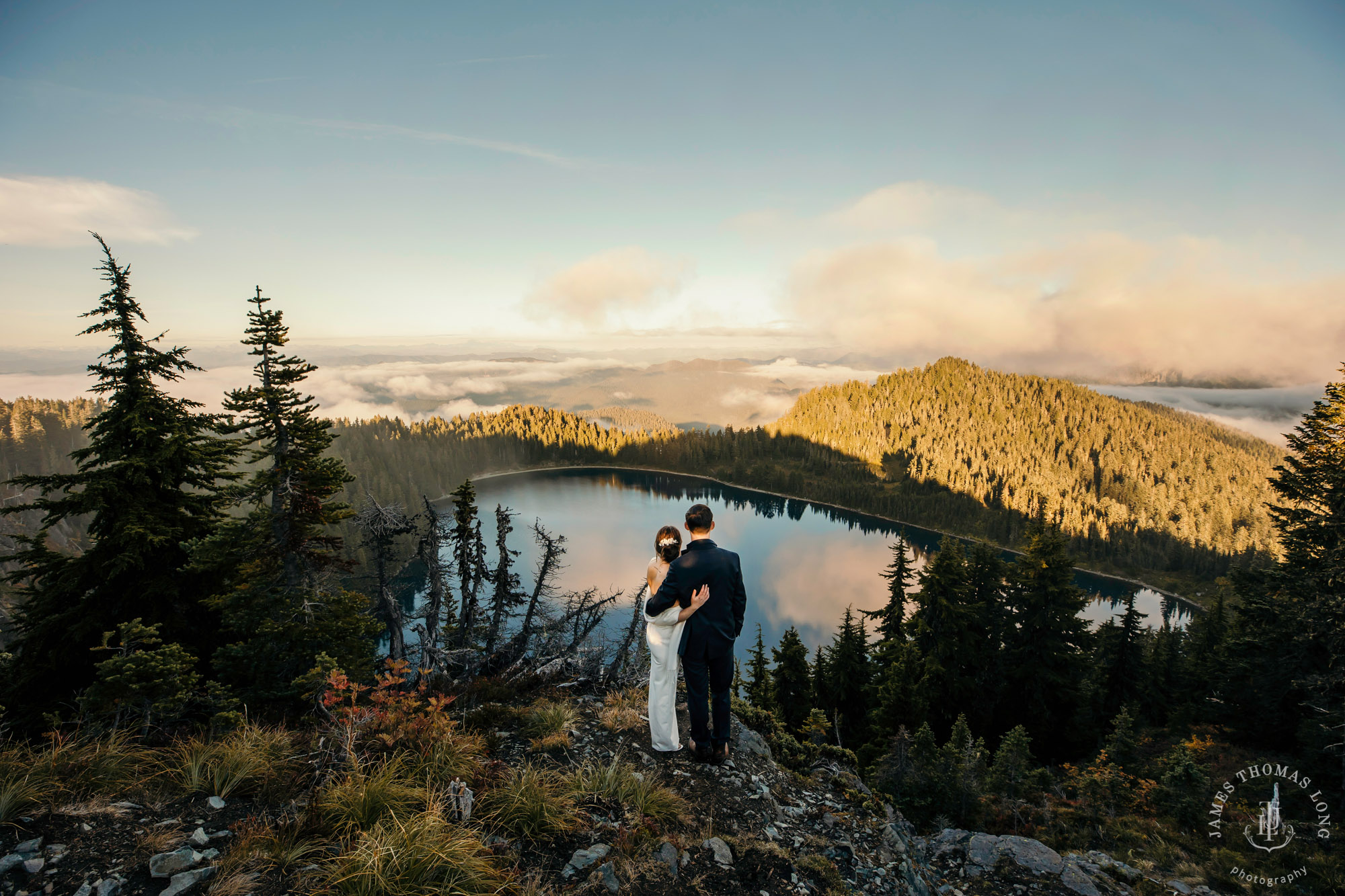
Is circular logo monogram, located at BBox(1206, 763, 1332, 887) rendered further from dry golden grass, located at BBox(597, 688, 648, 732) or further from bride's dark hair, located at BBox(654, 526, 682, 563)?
bride's dark hair, located at BBox(654, 526, 682, 563)

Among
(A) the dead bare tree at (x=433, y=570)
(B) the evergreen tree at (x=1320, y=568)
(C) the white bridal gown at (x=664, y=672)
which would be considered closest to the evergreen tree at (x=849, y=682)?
(B) the evergreen tree at (x=1320, y=568)

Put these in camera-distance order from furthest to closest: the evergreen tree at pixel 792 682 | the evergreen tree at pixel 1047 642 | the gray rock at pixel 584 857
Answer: the evergreen tree at pixel 792 682 → the evergreen tree at pixel 1047 642 → the gray rock at pixel 584 857

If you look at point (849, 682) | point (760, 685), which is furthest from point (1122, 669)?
point (760, 685)

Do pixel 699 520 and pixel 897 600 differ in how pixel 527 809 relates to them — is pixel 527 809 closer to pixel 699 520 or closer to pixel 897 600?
pixel 699 520

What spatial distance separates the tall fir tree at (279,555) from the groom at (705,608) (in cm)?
1010

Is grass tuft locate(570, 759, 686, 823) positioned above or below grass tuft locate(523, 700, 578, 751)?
above

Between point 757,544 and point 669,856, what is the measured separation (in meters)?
121

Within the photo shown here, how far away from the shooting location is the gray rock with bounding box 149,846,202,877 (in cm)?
352

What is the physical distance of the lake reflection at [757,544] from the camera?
83.2 m

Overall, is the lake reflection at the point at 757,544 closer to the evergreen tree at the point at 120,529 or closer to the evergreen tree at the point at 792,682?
the evergreen tree at the point at 792,682

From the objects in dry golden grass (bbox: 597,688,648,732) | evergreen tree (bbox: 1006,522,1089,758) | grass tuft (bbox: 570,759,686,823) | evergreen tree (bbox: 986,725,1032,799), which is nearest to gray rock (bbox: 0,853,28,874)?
grass tuft (bbox: 570,759,686,823)

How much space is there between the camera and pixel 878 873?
575 cm

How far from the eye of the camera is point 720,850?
509cm

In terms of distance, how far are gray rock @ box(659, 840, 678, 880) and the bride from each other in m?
1.58
